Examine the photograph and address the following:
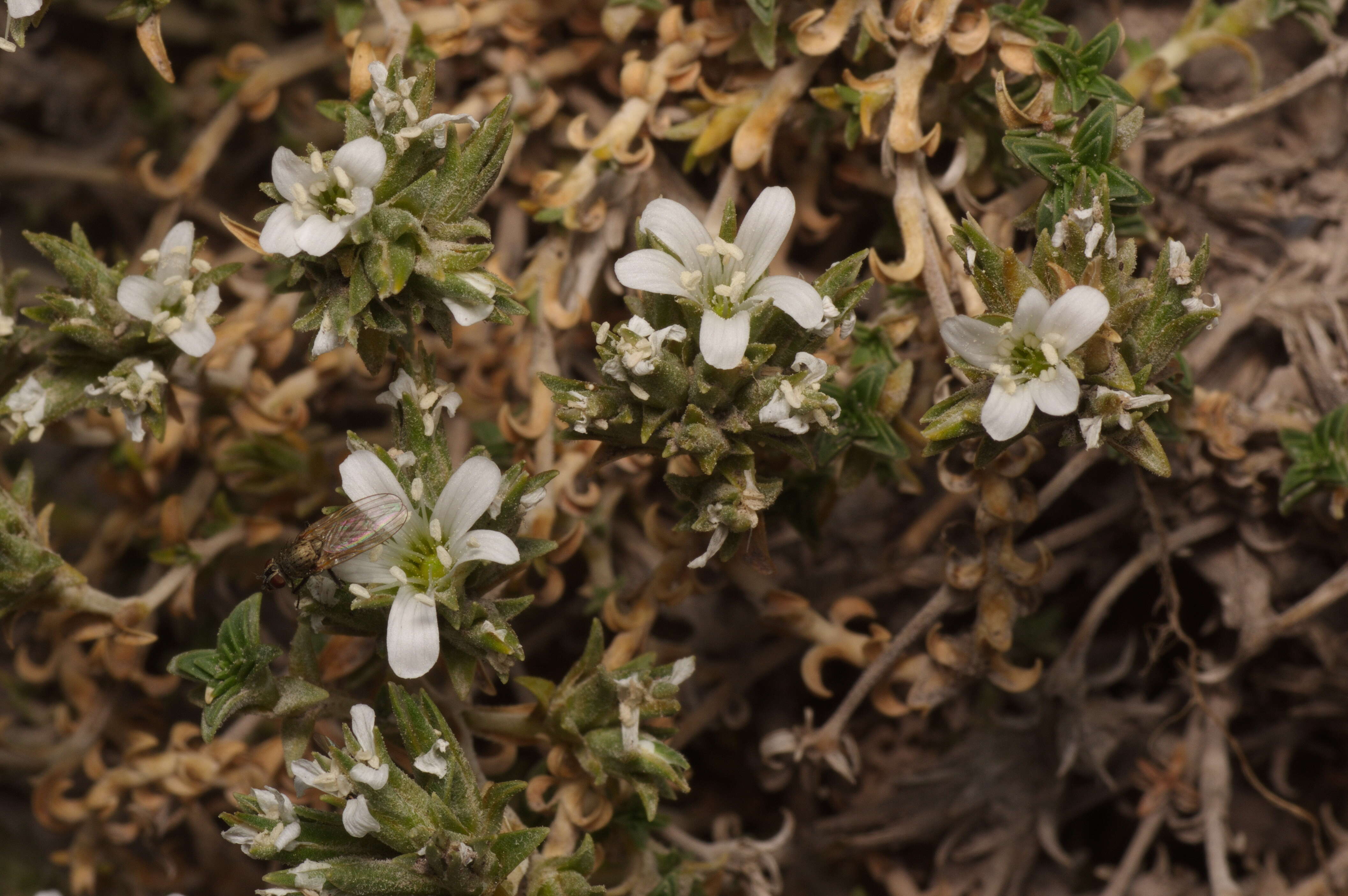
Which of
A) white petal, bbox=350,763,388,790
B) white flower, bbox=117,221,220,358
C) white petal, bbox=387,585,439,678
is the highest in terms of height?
white flower, bbox=117,221,220,358

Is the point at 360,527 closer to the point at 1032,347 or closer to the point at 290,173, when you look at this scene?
the point at 290,173

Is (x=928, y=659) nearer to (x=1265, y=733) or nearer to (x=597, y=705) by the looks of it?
(x=597, y=705)

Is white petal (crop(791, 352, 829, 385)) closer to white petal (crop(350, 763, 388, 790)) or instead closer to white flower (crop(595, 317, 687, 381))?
white flower (crop(595, 317, 687, 381))

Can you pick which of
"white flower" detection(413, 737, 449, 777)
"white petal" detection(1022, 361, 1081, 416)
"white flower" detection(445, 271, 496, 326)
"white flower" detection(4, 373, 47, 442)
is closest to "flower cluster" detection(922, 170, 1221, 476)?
"white petal" detection(1022, 361, 1081, 416)

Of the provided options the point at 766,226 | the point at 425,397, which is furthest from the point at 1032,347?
the point at 425,397

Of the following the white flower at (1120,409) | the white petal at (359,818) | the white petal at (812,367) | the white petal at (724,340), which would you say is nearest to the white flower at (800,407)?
the white petal at (812,367)

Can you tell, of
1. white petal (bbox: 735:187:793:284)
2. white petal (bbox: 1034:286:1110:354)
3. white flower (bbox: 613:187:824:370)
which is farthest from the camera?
white petal (bbox: 735:187:793:284)
